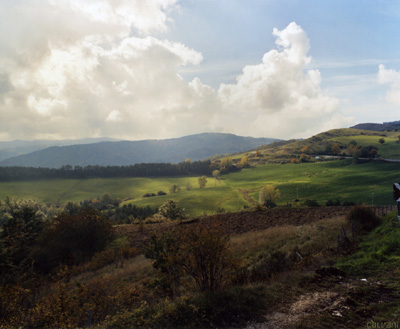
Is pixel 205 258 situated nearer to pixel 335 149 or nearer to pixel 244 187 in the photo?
pixel 244 187

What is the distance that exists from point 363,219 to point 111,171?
181 metres

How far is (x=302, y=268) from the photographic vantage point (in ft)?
39.2

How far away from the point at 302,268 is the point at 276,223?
1927 centimetres

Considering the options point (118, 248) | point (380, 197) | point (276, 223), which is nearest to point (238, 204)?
point (380, 197)

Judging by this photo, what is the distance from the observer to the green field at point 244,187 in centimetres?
7775

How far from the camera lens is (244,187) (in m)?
117

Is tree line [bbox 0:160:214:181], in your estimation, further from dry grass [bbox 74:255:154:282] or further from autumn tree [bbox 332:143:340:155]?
dry grass [bbox 74:255:154:282]

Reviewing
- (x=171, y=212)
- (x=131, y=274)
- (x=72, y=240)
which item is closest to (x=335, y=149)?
(x=171, y=212)

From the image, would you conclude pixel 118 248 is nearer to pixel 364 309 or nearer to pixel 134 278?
pixel 134 278

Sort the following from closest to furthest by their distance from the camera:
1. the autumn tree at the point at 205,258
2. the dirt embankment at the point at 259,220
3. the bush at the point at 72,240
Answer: the autumn tree at the point at 205,258 < the bush at the point at 72,240 < the dirt embankment at the point at 259,220

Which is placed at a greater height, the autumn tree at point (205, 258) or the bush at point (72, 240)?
the autumn tree at point (205, 258)

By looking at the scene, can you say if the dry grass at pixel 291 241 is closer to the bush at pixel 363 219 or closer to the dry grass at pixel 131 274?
the bush at pixel 363 219

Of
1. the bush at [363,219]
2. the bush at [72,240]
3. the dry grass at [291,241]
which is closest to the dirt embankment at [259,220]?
the bush at [72,240]

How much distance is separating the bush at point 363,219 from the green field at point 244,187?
48357mm
